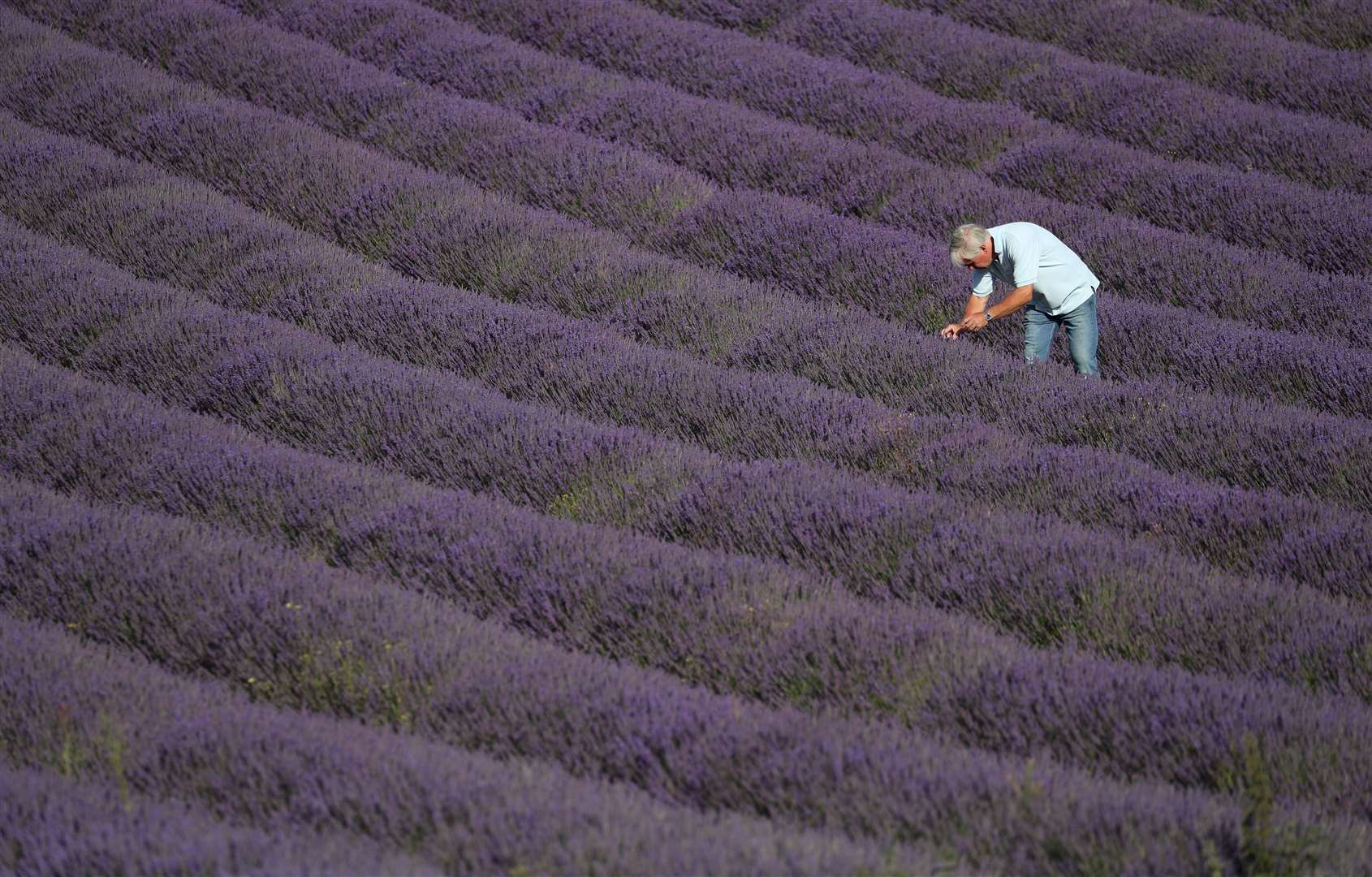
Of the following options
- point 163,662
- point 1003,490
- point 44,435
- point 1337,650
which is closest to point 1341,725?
point 1337,650

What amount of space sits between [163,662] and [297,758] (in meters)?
1.08

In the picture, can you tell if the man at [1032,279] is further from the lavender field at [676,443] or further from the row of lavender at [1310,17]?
the row of lavender at [1310,17]

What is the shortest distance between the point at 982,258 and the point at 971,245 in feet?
0.32

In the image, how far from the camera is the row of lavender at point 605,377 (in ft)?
15.2

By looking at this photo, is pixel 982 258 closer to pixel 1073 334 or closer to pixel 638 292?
pixel 1073 334

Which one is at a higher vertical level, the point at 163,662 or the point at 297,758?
the point at 297,758

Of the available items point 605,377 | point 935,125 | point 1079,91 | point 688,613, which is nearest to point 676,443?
point 605,377

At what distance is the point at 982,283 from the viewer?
5.98 metres

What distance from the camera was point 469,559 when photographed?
4.35 metres

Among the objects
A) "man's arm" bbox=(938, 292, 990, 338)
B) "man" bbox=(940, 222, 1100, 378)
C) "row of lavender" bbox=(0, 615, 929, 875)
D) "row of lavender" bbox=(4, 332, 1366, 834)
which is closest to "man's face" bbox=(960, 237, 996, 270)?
"man" bbox=(940, 222, 1100, 378)

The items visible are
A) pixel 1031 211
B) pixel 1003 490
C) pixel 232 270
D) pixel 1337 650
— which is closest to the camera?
pixel 1337 650

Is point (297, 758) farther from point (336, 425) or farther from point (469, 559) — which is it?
point (336, 425)

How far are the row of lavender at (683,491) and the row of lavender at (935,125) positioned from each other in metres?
3.40

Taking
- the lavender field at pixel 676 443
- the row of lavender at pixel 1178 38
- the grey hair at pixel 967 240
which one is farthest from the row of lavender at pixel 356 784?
the row of lavender at pixel 1178 38
